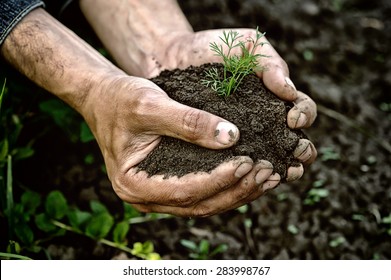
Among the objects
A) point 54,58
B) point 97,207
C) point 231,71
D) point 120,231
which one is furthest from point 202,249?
point 54,58

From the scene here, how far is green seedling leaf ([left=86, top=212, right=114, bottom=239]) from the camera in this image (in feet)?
7.45

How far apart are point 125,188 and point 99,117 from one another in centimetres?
31

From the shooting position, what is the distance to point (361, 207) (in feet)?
8.59

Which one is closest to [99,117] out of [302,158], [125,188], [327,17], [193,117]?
[125,188]

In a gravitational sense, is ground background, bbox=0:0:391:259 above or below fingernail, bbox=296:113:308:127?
below

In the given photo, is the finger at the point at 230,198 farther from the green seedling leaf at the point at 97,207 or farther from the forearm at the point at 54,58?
the forearm at the point at 54,58

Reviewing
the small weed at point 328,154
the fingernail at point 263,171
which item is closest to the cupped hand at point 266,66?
the fingernail at point 263,171

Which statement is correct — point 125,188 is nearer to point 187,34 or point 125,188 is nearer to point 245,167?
point 245,167

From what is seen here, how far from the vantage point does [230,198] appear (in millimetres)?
1781

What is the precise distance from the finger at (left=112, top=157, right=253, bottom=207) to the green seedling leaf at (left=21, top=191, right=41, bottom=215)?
57cm

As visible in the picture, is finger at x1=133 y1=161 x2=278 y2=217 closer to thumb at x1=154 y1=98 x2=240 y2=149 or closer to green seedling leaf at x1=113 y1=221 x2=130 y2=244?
thumb at x1=154 y1=98 x2=240 y2=149

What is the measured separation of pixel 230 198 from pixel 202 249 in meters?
0.65

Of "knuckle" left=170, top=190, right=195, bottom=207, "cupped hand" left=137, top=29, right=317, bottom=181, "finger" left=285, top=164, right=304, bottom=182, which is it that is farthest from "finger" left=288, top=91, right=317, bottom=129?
"knuckle" left=170, top=190, right=195, bottom=207

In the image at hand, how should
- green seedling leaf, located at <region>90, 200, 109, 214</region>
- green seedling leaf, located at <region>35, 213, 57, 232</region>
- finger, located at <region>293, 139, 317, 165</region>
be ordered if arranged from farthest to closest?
green seedling leaf, located at <region>90, 200, 109, 214</region>
green seedling leaf, located at <region>35, 213, 57, 232</region>
finger, located at <region>293, 139, 317, 165</region>
